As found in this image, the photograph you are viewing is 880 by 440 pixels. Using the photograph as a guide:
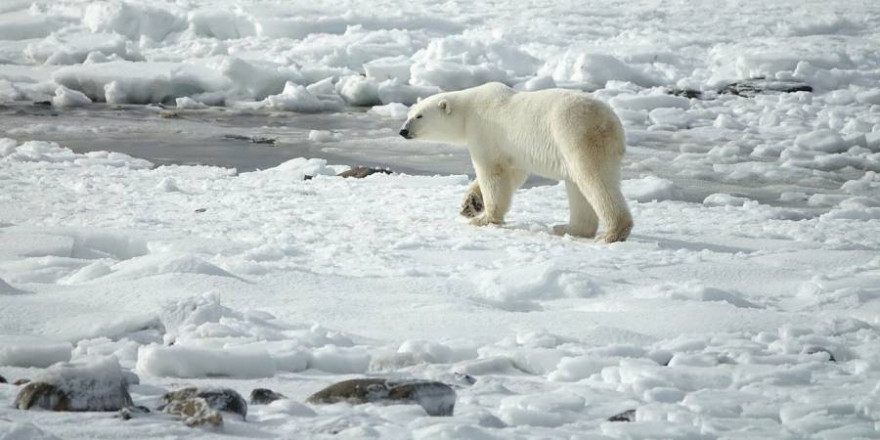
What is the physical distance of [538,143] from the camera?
601 cm

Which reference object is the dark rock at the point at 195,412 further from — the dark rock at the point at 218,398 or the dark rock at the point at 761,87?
the dark rock at the point at 761,87

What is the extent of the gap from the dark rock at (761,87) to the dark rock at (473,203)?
25.6ft

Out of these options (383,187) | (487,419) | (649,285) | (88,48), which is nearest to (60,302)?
(487,419)

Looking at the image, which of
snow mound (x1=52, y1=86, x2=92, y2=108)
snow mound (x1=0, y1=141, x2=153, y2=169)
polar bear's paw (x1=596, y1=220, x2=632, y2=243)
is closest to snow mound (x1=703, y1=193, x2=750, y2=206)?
polar bear's paw (x1=596, y1=220, x2=632, y2=243)

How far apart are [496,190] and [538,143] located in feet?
1.53

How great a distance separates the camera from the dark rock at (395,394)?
276cm

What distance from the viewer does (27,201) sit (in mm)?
6633

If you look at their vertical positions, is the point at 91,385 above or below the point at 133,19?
below

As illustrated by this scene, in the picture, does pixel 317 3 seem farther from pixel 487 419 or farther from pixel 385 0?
pixel 487 419

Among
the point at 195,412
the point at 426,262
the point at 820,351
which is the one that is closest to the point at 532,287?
the point at 426,262

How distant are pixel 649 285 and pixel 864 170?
5.40 meters

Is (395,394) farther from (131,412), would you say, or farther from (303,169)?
(303,169)

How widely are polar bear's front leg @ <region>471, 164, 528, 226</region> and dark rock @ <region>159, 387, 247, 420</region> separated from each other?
3.76m

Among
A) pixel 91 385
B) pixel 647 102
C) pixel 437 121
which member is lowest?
pixel 91 385
